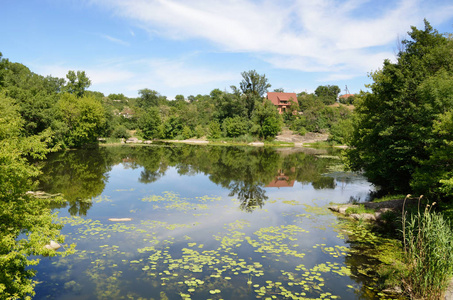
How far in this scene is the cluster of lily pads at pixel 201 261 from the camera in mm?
8836

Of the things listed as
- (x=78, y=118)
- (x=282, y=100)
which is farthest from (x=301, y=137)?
(x=78, y=118)

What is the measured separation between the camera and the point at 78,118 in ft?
162

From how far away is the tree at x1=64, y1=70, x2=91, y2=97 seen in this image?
59.5 m

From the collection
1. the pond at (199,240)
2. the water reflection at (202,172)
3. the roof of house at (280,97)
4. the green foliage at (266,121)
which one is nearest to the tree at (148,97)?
the roof of house at (280,97)

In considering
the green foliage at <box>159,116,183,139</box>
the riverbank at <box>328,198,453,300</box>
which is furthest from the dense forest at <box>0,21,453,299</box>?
the green foliage at <box>159,116,183,139</box>

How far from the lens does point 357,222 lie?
15391mm

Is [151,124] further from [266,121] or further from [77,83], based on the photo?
[266,121]

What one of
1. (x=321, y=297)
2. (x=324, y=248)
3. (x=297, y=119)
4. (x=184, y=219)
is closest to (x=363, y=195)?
(x=324, y=248)

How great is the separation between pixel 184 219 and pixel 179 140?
59.5 meters

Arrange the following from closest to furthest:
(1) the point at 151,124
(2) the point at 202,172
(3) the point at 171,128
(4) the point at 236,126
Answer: (2) the point at 202,172, (4) the point at 236,126, (1) the point at 151,124, (3) the point at 171,128

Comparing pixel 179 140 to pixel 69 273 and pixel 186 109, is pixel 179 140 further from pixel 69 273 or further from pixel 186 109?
pixel 69 273

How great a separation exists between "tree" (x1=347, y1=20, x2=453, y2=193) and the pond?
4507 mm

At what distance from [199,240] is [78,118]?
44.8m

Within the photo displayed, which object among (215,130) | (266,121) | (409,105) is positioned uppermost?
(266,121)
